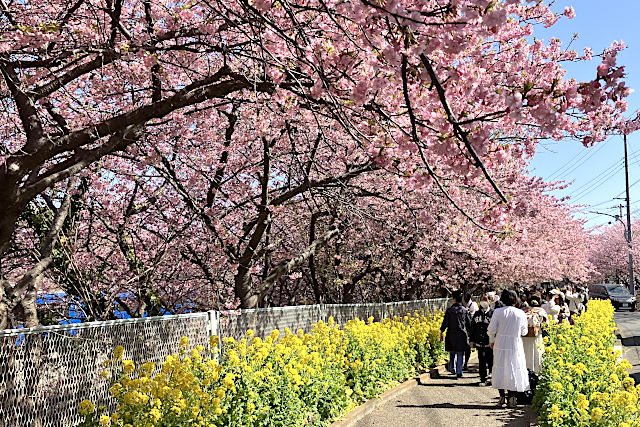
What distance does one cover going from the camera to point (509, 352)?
32.6ft

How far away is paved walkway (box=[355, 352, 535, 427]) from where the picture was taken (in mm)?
8719

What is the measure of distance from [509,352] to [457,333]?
314cm

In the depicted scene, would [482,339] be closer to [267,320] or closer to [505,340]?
[505,340]

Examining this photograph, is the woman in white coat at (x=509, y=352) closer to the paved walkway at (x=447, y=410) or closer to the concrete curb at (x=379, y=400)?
the paved walkway at (x=447, y=410)

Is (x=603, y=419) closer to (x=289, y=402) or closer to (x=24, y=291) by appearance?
(x=289, y=402)

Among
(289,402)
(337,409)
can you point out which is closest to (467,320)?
(337,409)

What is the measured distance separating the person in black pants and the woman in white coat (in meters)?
2.31

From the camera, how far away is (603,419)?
575cm

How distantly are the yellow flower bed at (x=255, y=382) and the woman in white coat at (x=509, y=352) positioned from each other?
195 centimetres

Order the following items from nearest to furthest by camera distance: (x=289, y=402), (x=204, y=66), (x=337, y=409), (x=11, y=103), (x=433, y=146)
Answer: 1. (x=433, y=146)
2. (x=289, y=402)
3. (x=337, y=409)
4. (x=204, y=66)
5. (x=11, y=103)

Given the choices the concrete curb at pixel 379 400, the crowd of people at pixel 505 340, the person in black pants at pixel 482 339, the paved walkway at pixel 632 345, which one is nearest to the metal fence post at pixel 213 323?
the concrete curb at pixel 379 400

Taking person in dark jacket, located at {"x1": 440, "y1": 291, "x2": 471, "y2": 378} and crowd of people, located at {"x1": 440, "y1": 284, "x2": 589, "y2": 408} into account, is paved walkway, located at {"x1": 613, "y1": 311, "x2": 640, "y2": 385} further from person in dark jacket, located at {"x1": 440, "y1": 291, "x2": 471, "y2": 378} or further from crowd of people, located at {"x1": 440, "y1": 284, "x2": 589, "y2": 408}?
person in dark jacket, located at {"x1": 440, "y1": 291, "x2": 471, "y2": 378}

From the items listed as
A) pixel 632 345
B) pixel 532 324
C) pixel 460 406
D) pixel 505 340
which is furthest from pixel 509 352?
pixel 632 345

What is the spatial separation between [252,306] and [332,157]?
532cm
